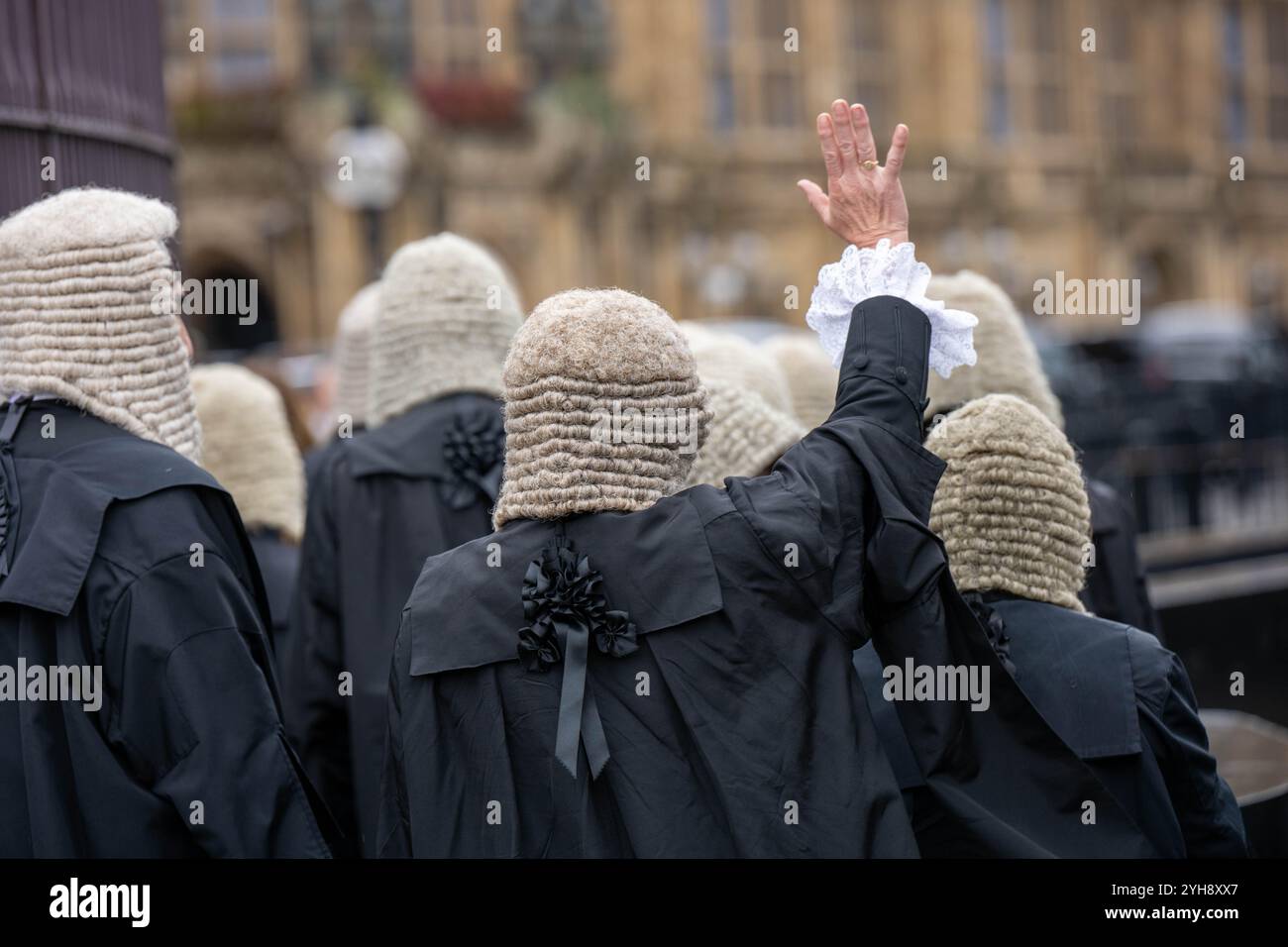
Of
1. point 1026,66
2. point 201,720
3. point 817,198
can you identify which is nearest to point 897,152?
point 817,198

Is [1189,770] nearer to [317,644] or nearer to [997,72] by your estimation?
[317,644]

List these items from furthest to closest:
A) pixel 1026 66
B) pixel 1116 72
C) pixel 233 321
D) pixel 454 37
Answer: pixel 1116 72, pixel 1026 66, pixel 454 37, pixel 233 321

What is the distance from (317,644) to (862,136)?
2.07 metres

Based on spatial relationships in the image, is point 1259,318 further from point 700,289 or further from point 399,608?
point 399,608

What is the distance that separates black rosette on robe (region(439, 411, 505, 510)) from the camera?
3909 mm

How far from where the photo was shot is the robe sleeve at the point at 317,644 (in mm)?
3924

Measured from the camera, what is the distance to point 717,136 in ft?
78.4

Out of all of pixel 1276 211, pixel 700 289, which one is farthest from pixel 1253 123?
pixel 700 289

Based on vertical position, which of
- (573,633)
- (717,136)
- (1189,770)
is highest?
(717,136)

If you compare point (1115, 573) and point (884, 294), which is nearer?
point (884, 294)

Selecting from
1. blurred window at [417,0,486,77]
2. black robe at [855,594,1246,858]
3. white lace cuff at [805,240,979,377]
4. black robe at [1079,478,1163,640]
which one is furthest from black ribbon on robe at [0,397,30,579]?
blurred window at [417,0,486,77]

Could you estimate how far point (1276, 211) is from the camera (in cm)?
2920
